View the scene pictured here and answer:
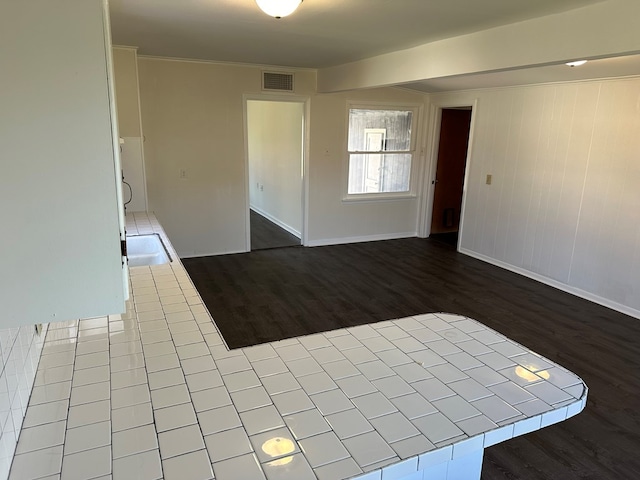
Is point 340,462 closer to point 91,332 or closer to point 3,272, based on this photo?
point 3,272

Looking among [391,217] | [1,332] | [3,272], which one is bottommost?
[391,217]

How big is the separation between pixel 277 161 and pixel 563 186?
4475 mm

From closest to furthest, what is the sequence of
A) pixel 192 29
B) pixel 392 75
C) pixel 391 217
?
pixel 192 29
pixel 392 75
pixel 391 217

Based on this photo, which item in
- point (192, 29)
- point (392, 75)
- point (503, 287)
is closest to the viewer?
point (192, 29)

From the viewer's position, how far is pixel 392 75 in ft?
13.8

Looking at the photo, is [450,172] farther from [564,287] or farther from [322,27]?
[322,27]

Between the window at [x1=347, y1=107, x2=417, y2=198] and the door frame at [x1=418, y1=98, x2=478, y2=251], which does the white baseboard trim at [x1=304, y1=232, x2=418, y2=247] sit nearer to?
the door frame at [x1=418, y1=98, x2=478, y2=251]

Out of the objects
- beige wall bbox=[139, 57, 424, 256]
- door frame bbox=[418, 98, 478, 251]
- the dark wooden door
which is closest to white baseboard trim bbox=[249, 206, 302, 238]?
beige wall bbox=[139, 57, 424, 256]

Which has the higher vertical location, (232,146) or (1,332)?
(232,146)

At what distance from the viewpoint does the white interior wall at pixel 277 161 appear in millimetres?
6695

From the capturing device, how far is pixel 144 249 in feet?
11.1

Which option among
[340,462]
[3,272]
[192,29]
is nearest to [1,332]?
[3,272]

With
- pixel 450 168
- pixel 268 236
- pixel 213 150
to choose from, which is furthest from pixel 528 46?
pixel 268 236

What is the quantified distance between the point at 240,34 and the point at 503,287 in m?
3.76
